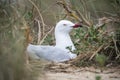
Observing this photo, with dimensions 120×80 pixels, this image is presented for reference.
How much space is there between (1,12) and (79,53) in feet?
7.82

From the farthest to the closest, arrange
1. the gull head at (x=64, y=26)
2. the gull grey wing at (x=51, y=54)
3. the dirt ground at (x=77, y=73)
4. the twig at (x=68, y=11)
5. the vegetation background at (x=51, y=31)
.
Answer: the gull head at (x=64, y=26) → the twig at (x=68, y=11) → the gull grey wing at (x=51, y=54) → the dirt ground at (x=77, y=73) → the vegetation background at (x=51, y=31)

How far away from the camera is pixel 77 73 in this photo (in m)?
6.52

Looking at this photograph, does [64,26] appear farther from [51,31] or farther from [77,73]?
[77,73]

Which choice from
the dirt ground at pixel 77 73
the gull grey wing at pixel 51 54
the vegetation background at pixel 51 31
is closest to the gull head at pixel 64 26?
the vegetation background at pixel 51 31

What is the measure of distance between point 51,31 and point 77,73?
332 cm

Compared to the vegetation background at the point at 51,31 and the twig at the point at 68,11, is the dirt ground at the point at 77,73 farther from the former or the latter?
the twig at the point at 68,11

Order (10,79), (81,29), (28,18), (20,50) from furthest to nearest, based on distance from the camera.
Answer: (28,18) → (81,29) → (20,50) → (10,79)

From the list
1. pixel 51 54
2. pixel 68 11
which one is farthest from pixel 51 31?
pixel 51 54

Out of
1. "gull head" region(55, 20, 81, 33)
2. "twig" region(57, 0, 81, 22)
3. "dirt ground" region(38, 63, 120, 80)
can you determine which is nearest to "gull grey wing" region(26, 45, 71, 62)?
"dirt ground" region(38, 63, 120, 80)

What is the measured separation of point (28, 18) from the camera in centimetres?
932

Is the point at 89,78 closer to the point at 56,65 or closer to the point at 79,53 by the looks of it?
the point at 56,65

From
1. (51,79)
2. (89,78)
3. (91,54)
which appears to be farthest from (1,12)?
(91,54)

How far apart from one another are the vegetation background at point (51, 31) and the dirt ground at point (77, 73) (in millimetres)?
200

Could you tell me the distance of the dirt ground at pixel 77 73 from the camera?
615 cm
